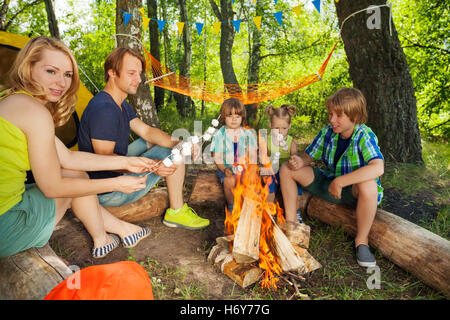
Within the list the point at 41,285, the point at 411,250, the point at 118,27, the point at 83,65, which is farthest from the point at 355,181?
the point at 83,65

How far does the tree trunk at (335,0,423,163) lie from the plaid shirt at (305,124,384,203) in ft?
5.78

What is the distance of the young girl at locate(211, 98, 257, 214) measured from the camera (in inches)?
102

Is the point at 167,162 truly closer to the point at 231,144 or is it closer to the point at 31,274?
the point at 31,274

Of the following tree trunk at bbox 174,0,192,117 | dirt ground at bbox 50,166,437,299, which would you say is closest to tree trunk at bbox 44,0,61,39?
tree trunk at bbox 174,0,192,117

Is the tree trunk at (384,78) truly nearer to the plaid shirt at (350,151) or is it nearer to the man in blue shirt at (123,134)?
the plaid shirt at (350,151)

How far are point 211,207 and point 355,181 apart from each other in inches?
57.0

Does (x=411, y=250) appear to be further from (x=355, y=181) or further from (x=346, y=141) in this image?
(x=346, y=141)

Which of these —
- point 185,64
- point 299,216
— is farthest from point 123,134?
point 185,64

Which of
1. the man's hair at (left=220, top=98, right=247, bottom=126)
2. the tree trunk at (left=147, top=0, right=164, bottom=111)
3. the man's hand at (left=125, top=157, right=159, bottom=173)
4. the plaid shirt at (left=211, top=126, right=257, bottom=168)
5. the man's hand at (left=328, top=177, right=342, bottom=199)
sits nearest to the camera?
the man's hand at (left=125, top=157, right=159, bottom=173)

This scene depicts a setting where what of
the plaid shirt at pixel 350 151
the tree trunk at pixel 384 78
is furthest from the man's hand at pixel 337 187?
the tree trunk at pixel 384 78

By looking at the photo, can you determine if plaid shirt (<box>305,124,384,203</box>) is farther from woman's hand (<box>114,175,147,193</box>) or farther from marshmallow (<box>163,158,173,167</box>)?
woman's hand (<box>114,175,147,193</box>)

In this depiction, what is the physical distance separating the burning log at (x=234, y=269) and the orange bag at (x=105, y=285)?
606 millimetres

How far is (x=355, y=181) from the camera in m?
1.93
